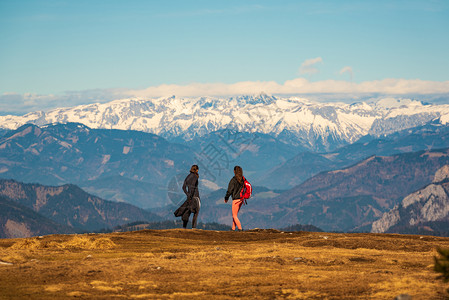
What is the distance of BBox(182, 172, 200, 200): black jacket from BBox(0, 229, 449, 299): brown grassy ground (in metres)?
9.33

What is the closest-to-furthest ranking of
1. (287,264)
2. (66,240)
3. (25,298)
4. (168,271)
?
(25,298)
(168,271)
(287,264)
(66,240)

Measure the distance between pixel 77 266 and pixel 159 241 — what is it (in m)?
15.1

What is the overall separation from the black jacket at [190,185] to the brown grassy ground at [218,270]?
9.33 m

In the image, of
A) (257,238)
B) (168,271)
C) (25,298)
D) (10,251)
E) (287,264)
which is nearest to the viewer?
(25,298)

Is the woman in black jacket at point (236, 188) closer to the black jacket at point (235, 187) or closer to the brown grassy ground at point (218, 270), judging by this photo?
the black jacket at point (235, 187)

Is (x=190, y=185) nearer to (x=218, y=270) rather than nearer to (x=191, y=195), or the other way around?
(x=191, y=195)

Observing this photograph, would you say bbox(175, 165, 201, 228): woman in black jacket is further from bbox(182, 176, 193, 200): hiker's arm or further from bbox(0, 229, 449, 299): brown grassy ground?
bbox(0, 229, 449, 299): brown grassy ground

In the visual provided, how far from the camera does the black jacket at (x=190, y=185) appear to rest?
51.3 metres

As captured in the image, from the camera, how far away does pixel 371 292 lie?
81.4 feet

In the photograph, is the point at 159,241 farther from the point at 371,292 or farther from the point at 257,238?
the point at 371,292

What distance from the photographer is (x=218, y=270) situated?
98.6 feet

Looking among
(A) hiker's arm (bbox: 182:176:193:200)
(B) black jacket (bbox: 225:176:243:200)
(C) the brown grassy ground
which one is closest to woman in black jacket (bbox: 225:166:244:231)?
(B) black jacket (bbox: 225:176:243:200)

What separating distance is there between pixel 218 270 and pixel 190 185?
21.7 meters

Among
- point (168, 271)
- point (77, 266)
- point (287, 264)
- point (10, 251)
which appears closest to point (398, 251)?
point (287, 264)
